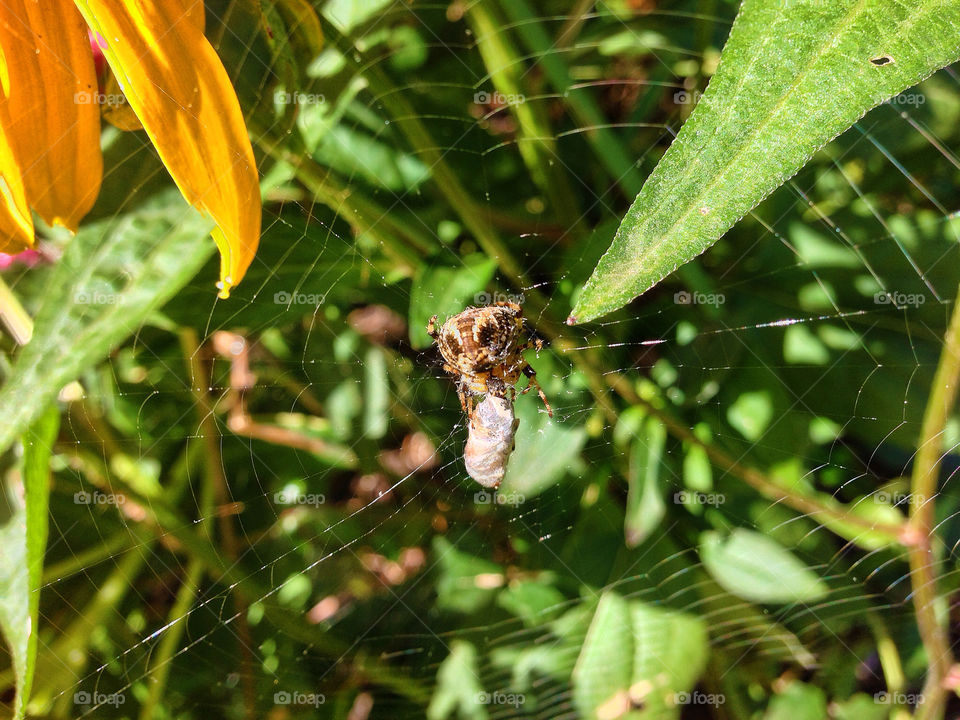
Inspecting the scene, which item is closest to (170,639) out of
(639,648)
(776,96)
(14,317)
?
(14,317)

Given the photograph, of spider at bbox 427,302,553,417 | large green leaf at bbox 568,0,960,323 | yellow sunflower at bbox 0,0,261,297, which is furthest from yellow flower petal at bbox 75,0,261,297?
large green leaf at bbox 568,0,960,323

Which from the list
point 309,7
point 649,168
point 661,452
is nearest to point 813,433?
point 661,452

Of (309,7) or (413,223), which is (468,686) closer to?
(413,223)

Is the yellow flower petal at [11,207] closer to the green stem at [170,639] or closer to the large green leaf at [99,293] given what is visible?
the large green leaf at [99,293]

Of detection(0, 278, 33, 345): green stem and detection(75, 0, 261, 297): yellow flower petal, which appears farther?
detection(0, 278, 33, 345): green stem

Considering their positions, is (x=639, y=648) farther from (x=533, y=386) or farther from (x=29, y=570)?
(x=29, y=570)

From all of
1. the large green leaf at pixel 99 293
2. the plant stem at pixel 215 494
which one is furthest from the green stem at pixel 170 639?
the large green leaf at pixel 99 293

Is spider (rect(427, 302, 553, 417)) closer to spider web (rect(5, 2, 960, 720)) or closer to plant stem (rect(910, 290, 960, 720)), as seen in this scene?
spider web (rect(5, 2, 960, 720))
